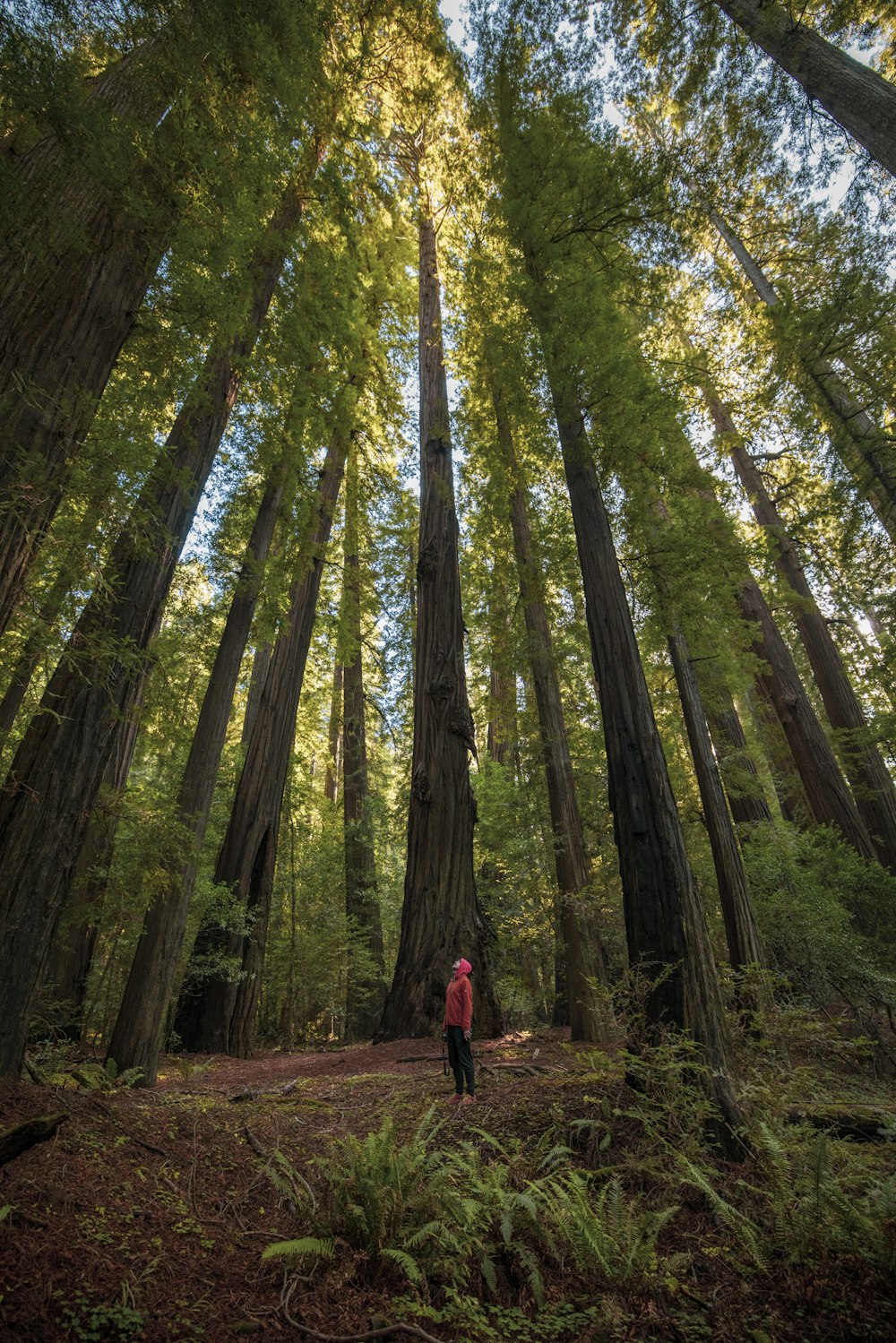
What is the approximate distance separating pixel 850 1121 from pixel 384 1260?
10.9 feet

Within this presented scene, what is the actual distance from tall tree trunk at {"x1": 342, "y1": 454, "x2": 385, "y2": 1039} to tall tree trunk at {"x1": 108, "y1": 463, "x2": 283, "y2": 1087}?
349 cm

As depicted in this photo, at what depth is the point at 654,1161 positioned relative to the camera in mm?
3270

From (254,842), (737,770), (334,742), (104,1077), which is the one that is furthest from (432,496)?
(334,742)

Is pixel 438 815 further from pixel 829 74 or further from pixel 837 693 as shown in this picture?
pixel 837 693

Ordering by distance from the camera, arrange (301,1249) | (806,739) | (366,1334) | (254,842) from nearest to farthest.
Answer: (366,1334) → (301,1249) → (254,842) → (806,739)

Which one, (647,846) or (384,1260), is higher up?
(647,846)

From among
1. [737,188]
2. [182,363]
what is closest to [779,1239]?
[182,363]

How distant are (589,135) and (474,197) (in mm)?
2160

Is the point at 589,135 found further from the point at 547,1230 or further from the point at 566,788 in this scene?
the point at 547,1230

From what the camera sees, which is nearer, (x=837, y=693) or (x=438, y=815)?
(x=438, y=815)

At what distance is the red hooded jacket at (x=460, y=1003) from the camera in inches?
203

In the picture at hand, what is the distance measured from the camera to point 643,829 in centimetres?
442

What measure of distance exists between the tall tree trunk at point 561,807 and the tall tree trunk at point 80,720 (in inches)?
159

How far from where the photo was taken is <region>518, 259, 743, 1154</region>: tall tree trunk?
3.90 meters
